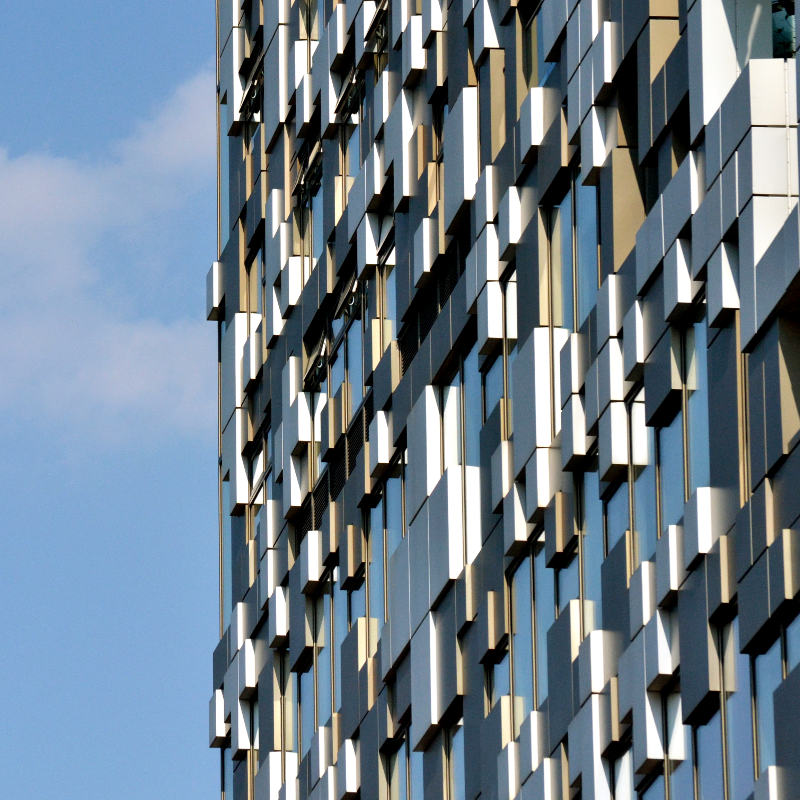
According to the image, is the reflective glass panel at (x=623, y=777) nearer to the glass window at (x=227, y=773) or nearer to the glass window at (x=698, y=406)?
the glass window at (x=698, y=406)

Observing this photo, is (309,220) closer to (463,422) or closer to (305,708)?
(305,708)

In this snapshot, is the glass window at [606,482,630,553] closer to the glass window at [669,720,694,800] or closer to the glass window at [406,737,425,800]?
the glass window at [669,720,694,800]

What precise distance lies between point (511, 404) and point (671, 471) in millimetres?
6748

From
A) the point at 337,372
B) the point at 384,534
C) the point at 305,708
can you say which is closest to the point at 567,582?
the point at 384,534

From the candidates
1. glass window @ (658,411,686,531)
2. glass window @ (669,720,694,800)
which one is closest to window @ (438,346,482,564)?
glass window @ (658,411,686,531)

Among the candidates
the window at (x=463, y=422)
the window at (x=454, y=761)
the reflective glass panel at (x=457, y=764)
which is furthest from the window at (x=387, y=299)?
the reflective glass panel at (x=457, y=764)

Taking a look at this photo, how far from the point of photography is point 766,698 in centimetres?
2947

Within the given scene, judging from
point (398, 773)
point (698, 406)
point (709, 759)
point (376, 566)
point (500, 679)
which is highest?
point (376, 566)

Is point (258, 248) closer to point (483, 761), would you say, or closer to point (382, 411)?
point (382, 411)

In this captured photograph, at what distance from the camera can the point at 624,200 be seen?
35094mm

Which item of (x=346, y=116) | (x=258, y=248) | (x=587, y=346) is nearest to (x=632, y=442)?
(x=587, y=346)

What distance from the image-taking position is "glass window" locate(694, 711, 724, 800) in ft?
100

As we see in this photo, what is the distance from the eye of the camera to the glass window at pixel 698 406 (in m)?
31.9

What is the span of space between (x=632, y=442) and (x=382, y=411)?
12411 mm
